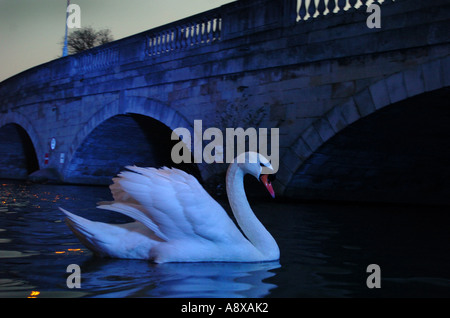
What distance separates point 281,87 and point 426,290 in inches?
275

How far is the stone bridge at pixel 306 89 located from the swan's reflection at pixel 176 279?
16.9 ft

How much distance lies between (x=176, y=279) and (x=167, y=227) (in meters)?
0.45

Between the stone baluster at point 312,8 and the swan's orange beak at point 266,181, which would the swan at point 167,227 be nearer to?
the swan's orange beak at point 266,181

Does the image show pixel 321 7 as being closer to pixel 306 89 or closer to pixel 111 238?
pixel 306 89

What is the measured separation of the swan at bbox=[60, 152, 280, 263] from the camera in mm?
3352

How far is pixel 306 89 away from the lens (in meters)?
9.27

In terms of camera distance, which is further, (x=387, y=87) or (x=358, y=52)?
(x=358, y=52)

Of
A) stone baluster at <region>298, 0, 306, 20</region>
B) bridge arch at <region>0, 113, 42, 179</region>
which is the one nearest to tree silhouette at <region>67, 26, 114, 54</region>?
bridge arch at <region>0, 113, 42, 179</region>

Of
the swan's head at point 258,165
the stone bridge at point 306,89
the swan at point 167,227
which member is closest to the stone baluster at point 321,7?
the stone bridge at point 306,89

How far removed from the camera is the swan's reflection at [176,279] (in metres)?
2.74

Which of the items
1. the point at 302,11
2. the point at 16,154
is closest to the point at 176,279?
the point at 302,11

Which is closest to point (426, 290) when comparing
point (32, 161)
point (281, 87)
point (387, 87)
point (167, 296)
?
point (167, 296)

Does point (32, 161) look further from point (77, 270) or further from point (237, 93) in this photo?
point (77, 270)

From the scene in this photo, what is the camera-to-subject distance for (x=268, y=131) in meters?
9.93
